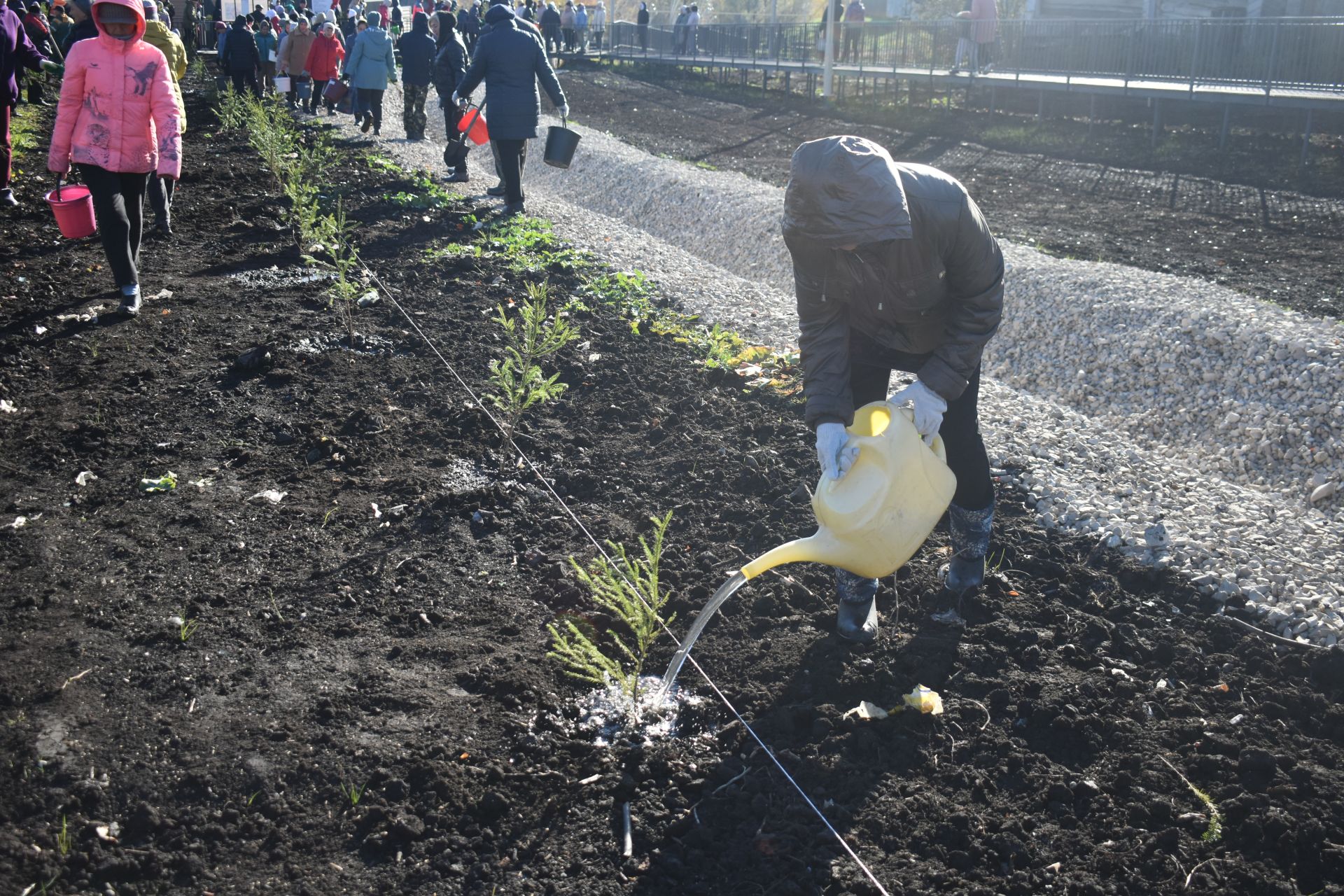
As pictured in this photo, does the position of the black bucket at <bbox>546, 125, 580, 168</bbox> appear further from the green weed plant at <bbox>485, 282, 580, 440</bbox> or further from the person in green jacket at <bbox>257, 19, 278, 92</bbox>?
the person in green jacket at <bbox>257, 19, 278, 92</bbox>

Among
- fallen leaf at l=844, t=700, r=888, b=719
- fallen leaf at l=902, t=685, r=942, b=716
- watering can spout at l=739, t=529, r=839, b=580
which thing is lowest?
fallen leaf at l=844, t=700, r=888, b=719

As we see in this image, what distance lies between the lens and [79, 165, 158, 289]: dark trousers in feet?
18.0

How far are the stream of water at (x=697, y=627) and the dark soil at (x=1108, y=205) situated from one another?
5397mm

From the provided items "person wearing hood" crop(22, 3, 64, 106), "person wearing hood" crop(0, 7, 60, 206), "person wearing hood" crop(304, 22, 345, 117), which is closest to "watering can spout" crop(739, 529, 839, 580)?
"person wearing hood" crop(0, 7, 60, 206)

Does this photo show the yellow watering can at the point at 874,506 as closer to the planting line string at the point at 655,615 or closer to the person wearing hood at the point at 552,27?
the planting line string at the point at 655,615

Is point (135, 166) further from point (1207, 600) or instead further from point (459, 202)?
point (1207, 600)

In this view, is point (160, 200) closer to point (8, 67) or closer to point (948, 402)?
point (8, 67)

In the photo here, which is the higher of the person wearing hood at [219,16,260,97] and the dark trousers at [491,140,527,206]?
the person wearing hood at [219,16,260,97]

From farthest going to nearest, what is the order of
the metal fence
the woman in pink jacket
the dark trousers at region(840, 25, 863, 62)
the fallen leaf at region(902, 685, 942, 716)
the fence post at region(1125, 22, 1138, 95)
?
the dark trousers at region(840, 25, 863, 62)
the fence post at region(1125, 22, 1138, 95)
the metal fence
the woman in pink jacket
the fallen leaf at region(902, 685, 942, 716)

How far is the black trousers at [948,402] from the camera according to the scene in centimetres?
301

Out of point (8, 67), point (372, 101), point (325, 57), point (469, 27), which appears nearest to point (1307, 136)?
point (372, 101)

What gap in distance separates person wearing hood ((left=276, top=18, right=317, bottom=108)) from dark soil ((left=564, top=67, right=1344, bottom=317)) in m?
4.51

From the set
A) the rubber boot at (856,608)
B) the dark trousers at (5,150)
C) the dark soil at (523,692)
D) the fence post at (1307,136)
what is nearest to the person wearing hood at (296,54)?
the dark trousers at (5,150)

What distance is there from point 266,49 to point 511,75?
1040 centimetres
